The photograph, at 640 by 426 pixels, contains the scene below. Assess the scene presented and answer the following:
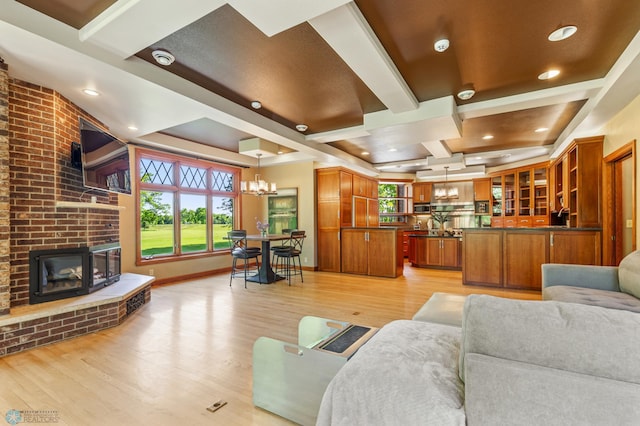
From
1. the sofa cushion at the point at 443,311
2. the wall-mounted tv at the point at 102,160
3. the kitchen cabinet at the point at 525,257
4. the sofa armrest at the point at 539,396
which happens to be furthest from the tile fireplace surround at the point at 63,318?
the kitchen cabinet at the point at 525,257

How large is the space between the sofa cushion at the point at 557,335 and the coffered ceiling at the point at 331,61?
76.1 inches

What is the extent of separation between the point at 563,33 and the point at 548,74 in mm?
792

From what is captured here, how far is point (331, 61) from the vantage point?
9.11ft

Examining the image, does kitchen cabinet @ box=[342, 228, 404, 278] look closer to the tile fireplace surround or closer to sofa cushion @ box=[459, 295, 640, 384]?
the tile fireplace surround

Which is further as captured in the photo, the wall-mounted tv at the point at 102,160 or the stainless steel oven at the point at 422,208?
the stainless steel oven at the point at 422,208

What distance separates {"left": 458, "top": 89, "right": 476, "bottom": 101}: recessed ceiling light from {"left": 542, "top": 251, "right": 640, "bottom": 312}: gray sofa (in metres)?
2.15

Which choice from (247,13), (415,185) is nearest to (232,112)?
(247,13)

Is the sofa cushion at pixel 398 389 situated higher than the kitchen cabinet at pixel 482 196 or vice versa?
the kitchen cabinet at pixel 482 196

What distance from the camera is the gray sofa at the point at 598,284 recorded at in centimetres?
241

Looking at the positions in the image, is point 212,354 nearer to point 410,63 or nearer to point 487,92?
point 410,63

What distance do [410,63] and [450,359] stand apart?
2.59 meters

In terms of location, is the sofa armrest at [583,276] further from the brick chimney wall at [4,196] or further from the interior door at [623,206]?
the brick chimney wall at [4,196]

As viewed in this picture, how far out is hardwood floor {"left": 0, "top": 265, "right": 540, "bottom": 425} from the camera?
1.85 m

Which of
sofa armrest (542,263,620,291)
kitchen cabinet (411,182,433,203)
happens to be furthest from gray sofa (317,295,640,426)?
kitchen cabinet (411,182,433,203)
